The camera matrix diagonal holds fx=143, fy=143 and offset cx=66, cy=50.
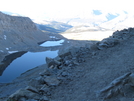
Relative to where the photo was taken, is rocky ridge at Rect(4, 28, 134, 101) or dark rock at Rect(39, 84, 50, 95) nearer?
rocky ridge at Rect(4, 28, 134, 101)

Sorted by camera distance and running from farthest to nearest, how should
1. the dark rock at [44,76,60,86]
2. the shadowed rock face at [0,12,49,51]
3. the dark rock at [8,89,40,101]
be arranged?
the shadowed rock face at [0,12,49,51] → the dark rock at [44,76,60,86] → the dark rock at [8,89,40,101]

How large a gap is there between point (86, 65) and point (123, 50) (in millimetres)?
3199

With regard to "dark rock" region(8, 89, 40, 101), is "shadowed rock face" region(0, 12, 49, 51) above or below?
above

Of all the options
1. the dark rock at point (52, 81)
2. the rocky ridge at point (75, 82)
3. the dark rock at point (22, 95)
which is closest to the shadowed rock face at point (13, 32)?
the rocky ridge at point (75, 82)

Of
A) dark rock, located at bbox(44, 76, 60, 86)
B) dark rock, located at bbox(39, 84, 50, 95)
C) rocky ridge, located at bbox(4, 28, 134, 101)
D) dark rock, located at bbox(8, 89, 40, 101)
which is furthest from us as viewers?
dark rock, located at bbox(44, 76, 60, 86)

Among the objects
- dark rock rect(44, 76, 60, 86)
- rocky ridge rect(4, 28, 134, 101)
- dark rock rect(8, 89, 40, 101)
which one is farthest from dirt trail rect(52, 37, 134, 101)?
dark rock rect(8, 89, 40, 101)

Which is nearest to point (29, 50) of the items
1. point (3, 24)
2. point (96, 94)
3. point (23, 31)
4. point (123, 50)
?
point (3, 24)

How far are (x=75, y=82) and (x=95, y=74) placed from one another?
4.28ft

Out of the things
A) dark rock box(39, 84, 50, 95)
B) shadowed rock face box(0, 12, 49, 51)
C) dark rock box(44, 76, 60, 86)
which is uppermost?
shadowed rock face box(0, 12, 49, 51)

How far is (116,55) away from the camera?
10.4 meters

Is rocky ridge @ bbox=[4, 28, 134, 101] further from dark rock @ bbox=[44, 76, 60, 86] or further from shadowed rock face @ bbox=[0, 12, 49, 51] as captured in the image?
shadowed rock face @ bbox=[0, 12, 49, 51]

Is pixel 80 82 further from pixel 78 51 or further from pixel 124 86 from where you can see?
pixel 78 51

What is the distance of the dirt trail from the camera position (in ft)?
23.5

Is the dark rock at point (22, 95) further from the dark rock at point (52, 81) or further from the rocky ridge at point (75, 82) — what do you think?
the dark rock at point (52, 81)
